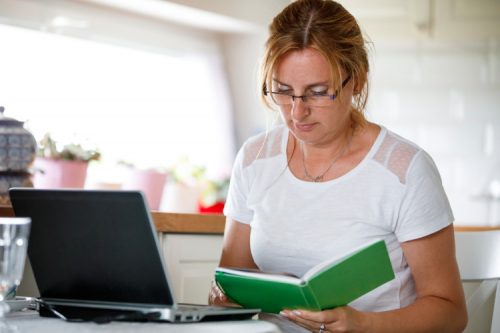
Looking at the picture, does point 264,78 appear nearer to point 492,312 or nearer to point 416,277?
point 416,277

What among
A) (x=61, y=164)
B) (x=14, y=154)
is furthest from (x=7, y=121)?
(x=61, y=164)

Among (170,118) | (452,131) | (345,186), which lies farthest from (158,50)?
(345,186)

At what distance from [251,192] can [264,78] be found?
0.94 feet

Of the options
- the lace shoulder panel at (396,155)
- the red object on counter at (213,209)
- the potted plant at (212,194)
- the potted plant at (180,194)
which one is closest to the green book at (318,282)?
the lace shoulder panel at (396,155)

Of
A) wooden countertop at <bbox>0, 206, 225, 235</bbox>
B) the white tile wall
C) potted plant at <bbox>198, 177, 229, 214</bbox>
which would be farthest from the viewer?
the white tile wall

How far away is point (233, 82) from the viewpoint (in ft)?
13.8

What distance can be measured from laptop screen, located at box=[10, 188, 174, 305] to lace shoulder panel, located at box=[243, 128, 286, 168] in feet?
2.18

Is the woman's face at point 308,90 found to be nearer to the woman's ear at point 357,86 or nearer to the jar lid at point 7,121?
the woman's ear at point 357,86

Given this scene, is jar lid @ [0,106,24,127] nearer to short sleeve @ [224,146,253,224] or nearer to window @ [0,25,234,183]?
short sleeve @ [224,146,253,224]

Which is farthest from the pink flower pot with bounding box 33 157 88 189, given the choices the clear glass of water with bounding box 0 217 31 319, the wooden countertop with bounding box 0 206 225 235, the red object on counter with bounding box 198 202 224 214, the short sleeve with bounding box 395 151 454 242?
the clear glass of water with bounding box 0 217 31 319

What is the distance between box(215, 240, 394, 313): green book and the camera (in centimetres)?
138

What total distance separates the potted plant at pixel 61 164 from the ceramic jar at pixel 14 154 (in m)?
0.39

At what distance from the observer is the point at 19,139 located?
6.73 feet

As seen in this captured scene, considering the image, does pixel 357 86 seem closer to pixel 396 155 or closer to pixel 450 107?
pixel 396 155
